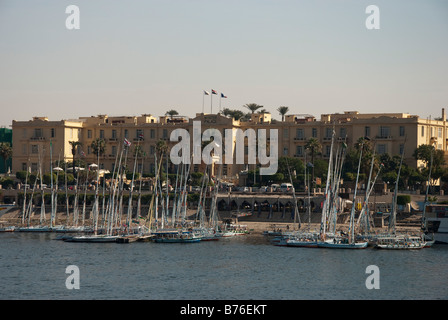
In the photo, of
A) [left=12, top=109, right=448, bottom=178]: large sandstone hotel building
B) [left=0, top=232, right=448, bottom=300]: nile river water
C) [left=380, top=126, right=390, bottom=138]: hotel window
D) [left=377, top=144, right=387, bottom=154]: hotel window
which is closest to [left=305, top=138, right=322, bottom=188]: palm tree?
[left=12, top=109, right=448, bottom=178]: large sandstone hotel building

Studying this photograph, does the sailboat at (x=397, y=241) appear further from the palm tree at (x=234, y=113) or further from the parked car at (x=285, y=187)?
the palm tree at (x=234, y=113)

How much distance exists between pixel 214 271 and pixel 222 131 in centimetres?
7315

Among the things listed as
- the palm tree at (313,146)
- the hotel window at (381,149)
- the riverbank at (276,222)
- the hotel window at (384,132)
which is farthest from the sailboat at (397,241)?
the hotel window at (384,132)

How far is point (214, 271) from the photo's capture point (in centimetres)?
7556

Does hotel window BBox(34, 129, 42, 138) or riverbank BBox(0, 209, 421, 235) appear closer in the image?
riverbank BBox(0, 209, 421, 235)

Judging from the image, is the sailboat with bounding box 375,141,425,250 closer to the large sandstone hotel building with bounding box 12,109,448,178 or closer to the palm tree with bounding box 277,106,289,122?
the large sandstone hotel building with bounding box 12,109,448,178

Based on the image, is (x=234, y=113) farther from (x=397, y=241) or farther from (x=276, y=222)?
(x=397, y=241)

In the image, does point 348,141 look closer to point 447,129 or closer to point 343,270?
point 447,129

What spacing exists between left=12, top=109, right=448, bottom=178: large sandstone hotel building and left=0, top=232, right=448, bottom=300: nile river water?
47615mm

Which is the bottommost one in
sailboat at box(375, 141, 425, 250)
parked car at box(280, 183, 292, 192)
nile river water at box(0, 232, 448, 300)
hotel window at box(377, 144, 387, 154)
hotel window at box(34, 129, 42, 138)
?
nile river water at box(0, 232, 448, 300)

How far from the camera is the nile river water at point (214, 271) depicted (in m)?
65.6

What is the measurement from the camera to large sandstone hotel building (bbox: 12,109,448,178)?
13900 cm
